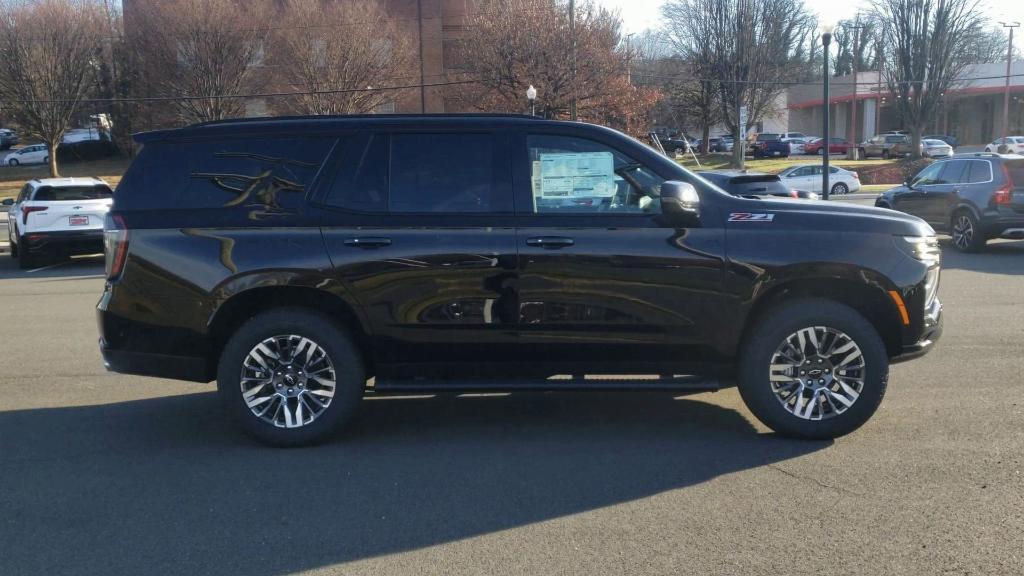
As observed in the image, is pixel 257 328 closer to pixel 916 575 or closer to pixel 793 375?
pixel 793 375

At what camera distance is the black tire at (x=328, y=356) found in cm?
555

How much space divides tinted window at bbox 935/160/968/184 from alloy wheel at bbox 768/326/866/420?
1246 centimetres

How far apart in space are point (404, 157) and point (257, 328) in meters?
1.45

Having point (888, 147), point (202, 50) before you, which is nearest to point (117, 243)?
point (202, 50)

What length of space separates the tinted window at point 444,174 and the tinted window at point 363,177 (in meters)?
0.07

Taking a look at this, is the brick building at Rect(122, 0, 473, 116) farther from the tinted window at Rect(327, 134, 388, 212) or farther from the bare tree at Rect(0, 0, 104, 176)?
the tinted window at Rect(327, 134, 388, 212)

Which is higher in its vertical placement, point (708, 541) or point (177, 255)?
point (177, 255)

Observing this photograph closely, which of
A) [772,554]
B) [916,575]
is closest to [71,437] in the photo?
[772,554]

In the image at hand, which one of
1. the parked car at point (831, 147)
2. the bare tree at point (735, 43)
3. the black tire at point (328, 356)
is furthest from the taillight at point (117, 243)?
the parked car at point (831, 147)

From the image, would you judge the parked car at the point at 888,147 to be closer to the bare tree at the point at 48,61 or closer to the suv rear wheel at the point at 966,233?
the suv rear wheel at the point at 966,233

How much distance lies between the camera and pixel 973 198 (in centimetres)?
1562

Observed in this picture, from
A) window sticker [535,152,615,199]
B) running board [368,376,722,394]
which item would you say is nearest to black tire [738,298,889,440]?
running board [368,376,722,394]

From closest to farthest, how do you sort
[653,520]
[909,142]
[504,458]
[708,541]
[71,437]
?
[708,541]
[653,520]
[504,458]
[71,437]
[909,142]

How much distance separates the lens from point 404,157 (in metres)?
5.73
